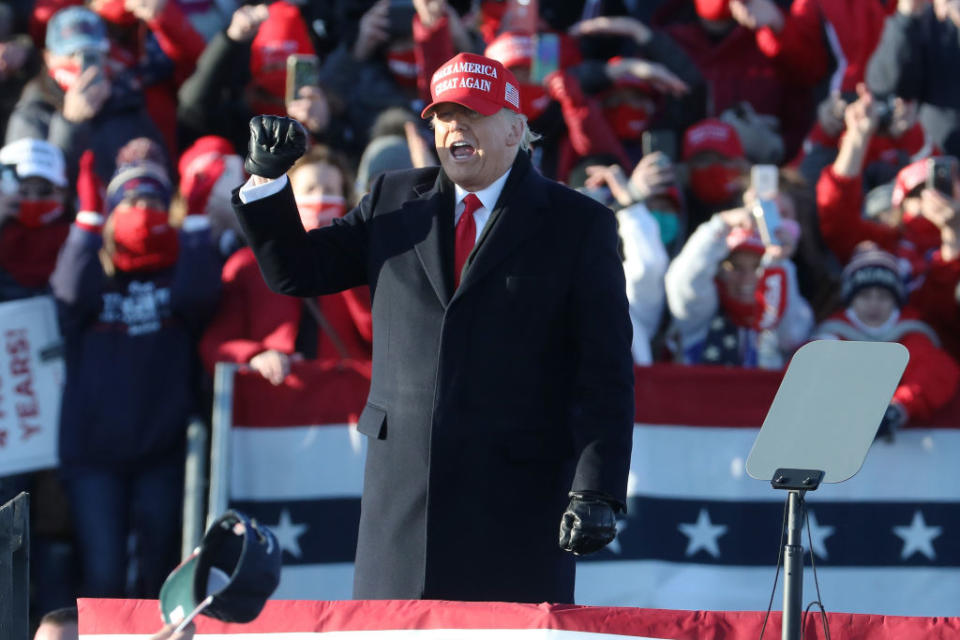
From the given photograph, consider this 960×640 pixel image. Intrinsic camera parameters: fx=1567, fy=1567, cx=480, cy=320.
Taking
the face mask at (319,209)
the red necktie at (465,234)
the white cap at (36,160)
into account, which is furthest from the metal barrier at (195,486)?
the red necktie at (465,234)

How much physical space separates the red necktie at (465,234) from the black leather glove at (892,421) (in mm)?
2686

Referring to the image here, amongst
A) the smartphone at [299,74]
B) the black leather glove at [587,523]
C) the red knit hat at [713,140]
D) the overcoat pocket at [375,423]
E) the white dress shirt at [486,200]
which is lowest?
the black leather glove at [587,523]

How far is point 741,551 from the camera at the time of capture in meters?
5.95

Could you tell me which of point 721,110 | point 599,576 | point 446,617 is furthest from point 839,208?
point 446,617

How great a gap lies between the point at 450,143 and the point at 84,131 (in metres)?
4.06

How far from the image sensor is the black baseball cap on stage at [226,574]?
2773 mm

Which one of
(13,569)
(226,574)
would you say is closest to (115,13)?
(13,569)

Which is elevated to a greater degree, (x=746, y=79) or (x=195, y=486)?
(x=746, y=79)

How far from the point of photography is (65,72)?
7.67 metres

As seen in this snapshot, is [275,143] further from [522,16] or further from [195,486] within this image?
[522,16]

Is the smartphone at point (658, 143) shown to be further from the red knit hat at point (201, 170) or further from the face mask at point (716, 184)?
the red knit hat at point (201, 170)

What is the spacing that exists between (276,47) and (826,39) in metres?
3.20

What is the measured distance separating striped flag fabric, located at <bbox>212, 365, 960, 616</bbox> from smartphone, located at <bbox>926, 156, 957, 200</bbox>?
1.44 metres

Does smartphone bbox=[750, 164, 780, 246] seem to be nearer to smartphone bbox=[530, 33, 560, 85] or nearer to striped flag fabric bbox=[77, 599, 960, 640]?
smartphone bbox=[530, 33, 560, 85]
